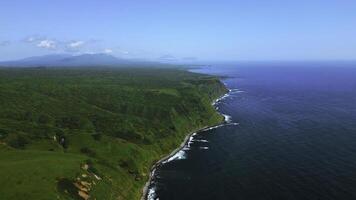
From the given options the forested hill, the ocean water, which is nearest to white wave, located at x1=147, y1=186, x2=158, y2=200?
the ocean water

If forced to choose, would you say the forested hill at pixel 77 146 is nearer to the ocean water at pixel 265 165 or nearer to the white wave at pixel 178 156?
the white wave at pixel 178 156

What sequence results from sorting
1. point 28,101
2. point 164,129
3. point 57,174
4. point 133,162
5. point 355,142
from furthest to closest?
point 28,101, point 164,129, point 355,142, point 133,162, point 57,174

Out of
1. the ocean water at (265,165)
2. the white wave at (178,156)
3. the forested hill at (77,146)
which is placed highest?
the forested hill at (77,146)

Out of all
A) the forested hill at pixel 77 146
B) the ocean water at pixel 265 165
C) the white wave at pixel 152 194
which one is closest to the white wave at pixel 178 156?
the ocean water at pixel 265 165

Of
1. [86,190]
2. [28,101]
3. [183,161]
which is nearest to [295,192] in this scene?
[183,161]

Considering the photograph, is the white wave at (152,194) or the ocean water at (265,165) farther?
the white wave at (152,194)

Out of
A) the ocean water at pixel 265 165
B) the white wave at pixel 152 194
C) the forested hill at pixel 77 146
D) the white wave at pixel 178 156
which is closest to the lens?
the forested hill at pixel 77 146

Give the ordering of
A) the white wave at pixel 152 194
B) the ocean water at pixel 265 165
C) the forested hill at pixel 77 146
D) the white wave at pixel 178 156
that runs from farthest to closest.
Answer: the white wave at pixel 178 156
the white wave at pixel 152 194
the ocean water at pixel 265 165
the forested hill at pixel 77 146

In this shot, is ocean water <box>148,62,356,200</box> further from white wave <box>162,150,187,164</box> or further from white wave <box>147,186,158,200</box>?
white wave <box>147,186,158,200</box>

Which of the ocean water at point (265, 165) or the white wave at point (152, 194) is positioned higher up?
the ocean water at point (265, 165)

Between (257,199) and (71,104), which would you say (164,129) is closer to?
(71,104)

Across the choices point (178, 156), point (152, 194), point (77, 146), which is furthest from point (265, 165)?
point (77, 146)
